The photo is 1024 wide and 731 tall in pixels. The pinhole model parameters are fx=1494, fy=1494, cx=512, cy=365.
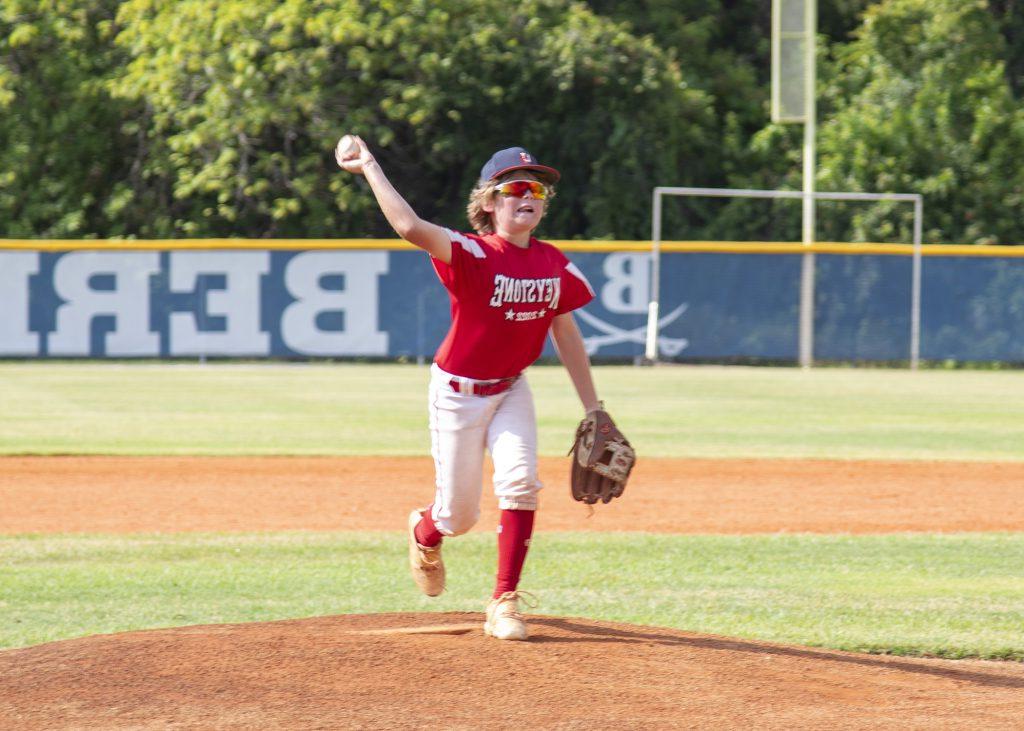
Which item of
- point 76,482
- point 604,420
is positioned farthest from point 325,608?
point 76,482

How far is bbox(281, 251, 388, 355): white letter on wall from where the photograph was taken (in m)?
20.2

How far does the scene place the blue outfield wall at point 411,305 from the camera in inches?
786

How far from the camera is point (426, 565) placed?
5.16 metres

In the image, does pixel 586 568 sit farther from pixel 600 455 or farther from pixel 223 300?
pixel 223 300

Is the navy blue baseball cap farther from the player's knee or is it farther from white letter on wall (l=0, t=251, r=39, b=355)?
white letter on wall (l=0, t=251, r=39, b=355)

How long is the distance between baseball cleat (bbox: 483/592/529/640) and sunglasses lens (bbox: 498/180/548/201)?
4.21 ft

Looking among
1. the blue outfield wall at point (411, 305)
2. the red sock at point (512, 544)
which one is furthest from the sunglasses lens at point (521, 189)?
the blue outfield wall at point (411, 305)

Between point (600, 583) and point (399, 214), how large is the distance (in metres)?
2.50

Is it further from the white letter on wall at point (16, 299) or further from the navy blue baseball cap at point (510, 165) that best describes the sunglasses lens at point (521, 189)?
the white letter on wall at point (16, 299)

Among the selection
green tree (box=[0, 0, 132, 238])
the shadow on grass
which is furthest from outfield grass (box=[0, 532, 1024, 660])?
green tree (box=[0, 0, 132, 238])

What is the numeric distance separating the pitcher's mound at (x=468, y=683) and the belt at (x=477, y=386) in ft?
2.57

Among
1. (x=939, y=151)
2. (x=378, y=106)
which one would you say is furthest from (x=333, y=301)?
(x=939, y=151)

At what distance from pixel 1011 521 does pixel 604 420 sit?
4191 millimetres

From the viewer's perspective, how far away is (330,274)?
20250mm
